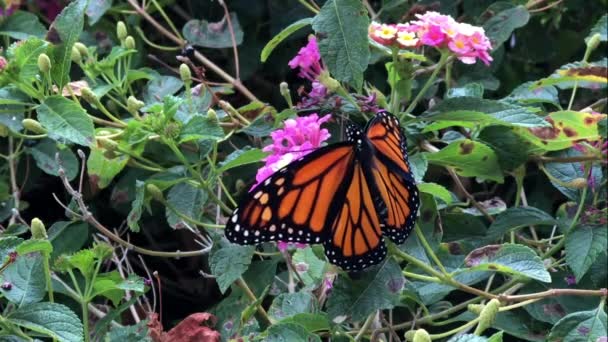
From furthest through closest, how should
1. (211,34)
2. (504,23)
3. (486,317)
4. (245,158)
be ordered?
1. (211,34)
2. (504,23)
3. (245,158)
4. (486,317)

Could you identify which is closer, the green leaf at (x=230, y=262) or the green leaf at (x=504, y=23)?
the green leaf at (x=230, y=262)

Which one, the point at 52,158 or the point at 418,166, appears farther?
the point at 52,158

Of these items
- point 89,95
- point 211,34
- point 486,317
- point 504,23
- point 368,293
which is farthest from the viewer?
point 211,34

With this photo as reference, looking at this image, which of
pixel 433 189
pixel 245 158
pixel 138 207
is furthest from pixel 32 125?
pixel 433 189

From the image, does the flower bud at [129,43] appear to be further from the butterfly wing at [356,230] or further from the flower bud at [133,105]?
the butterfly wing at [356,230]

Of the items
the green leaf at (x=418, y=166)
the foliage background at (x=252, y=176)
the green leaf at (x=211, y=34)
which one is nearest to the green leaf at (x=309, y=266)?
the foliage background at (x=252, y=176)

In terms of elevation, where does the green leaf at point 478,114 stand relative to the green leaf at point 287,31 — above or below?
below

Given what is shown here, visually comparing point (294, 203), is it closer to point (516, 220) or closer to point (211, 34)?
point (516, 220)

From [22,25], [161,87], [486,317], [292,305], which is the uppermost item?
[22,25]

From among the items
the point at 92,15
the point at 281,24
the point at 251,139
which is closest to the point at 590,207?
the point at 251,139
